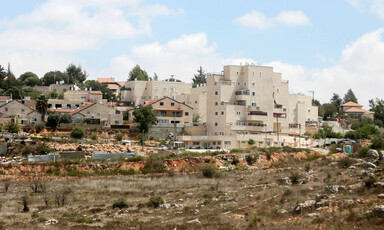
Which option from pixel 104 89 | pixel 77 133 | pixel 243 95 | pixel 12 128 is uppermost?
pixel 104 89

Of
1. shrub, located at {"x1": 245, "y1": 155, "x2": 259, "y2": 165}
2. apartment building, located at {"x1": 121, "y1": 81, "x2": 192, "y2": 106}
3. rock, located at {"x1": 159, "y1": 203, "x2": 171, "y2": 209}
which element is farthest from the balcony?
rock, located at {"x1": 159, "y1": 203, "x2": 171, "y2": 209}

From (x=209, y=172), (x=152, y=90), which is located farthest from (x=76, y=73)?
(x=209, y=172)

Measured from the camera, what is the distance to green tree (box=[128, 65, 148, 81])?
147500mm

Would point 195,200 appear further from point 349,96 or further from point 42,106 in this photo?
point 349,96

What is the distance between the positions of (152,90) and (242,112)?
25024 millimetres

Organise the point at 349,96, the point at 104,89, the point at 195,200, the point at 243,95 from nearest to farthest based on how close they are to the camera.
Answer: the point at 195,200, the point at 243,95, the point at 104,89, the point at 349,96

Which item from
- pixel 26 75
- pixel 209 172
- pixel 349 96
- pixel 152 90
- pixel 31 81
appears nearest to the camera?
pixel 209 172

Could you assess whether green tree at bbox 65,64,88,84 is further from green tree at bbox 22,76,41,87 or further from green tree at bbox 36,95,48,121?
green tree at bbox 36,95,48,121

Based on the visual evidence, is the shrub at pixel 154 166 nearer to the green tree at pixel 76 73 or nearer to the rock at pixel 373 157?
the rock at pixel 373 157

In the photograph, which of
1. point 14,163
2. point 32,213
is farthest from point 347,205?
point 14,163

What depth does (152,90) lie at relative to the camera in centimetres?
10794

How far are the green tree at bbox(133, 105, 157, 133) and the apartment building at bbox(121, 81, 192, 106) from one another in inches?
707

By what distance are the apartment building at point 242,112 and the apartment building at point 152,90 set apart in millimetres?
18958

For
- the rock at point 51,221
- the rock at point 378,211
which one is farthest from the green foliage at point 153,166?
the rock at point 378,211
